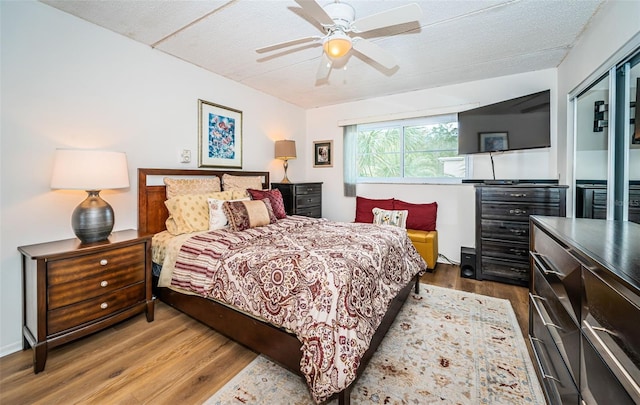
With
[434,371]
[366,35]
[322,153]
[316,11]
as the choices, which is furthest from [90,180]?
[322,153]

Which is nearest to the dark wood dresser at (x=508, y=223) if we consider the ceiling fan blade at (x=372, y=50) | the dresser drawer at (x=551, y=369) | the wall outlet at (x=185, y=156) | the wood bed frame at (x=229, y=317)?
the wood bed frame at (x=229, y=317)

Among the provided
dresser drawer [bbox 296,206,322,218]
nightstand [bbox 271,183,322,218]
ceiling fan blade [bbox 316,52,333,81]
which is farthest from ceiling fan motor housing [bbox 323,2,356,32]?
dresser drawer [bbox 296,206,322,218]

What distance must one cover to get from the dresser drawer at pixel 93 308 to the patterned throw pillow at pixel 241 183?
53.8 inches

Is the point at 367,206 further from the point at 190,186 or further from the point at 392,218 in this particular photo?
the point at 190,186

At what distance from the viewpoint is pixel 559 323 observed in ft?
4.19

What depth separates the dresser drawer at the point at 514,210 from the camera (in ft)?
9.58

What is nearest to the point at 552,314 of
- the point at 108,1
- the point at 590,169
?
the point at 590,169

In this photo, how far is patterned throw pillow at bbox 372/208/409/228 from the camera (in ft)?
12.2

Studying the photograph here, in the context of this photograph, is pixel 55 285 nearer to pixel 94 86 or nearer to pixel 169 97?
pixel 94 86

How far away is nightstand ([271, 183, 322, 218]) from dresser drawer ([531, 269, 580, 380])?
2905mm

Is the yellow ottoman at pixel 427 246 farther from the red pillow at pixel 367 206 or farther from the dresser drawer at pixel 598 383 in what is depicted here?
the dresser drawer at pixel 598 383

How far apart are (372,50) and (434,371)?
7.69 ft

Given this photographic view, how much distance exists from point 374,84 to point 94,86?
307 centimetres

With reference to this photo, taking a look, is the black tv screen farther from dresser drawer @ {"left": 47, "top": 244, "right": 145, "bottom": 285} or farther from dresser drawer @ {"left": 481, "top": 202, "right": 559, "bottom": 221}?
dresser drawer @ {"left": 47, "top": 244, "right": 145, "bottom": 285}
